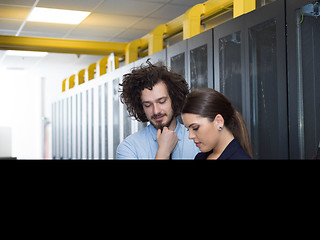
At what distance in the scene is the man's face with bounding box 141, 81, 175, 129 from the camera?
173 centimetres

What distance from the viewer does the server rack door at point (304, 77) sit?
1654 mm

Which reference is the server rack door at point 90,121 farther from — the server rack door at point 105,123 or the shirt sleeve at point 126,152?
A: the shirt sleeve at point 126,152

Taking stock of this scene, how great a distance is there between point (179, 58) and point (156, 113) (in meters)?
1.06


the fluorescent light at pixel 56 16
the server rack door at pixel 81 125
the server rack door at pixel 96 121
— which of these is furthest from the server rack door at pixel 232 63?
the server rack door at pixel 81 125

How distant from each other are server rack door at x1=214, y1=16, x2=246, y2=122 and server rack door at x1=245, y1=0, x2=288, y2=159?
0.05m

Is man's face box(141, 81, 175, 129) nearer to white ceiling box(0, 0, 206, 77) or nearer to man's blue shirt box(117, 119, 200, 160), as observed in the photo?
man's blue shirt box(117, 119, 200, 160)

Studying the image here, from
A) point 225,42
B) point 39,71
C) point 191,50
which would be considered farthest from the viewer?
point 39,71

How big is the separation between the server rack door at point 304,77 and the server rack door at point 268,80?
0.14ft

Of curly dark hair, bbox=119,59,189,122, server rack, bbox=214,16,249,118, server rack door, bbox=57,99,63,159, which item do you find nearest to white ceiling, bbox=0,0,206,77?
server rack door, bbox=57,99,63,159

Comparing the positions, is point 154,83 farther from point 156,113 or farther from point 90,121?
point 90,121
